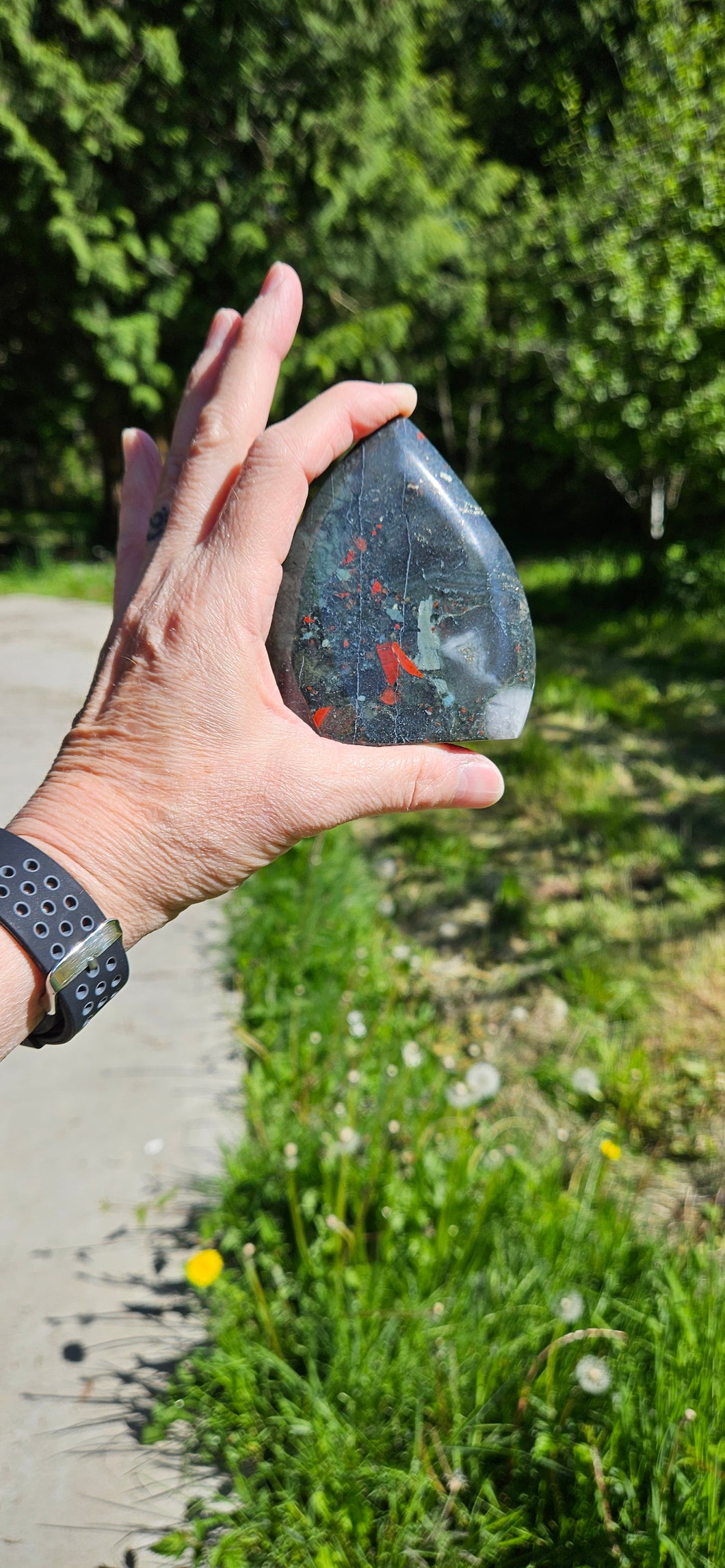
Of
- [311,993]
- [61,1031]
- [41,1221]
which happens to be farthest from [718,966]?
[61,1031]

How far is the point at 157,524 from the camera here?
1.49 m

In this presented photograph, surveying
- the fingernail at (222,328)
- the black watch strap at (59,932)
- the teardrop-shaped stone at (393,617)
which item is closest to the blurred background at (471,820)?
the black watch strap at (59,932)

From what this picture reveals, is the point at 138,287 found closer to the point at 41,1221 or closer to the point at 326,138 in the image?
the point at 326,138

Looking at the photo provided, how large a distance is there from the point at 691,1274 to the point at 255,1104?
108 cm

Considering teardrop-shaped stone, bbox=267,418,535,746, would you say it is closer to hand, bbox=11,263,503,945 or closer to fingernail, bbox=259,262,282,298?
hand, bbox=11,263,503,945

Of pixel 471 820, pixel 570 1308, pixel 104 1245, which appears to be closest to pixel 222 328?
pixel 570 1308

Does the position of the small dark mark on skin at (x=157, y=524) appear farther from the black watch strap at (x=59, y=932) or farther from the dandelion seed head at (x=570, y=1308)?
the dandelion seed head at (x=570, y=1308)

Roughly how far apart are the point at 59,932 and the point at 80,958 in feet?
0.15

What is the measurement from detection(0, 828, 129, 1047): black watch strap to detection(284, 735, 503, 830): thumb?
33 cm

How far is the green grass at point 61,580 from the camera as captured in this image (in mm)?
10031

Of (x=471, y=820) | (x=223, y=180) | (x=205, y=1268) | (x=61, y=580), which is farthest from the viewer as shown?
(x=61, y=580)

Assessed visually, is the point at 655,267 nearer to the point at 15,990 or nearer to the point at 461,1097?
the point at 461,1097

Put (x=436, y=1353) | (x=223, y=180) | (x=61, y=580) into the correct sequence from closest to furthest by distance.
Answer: (x=436, y=1353) → (x=223, y=180) → (x=61, y=580)

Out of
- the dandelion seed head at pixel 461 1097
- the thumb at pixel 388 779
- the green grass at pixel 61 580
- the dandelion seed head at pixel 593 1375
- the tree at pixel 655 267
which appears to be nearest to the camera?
the thumb at pixel 388 779
